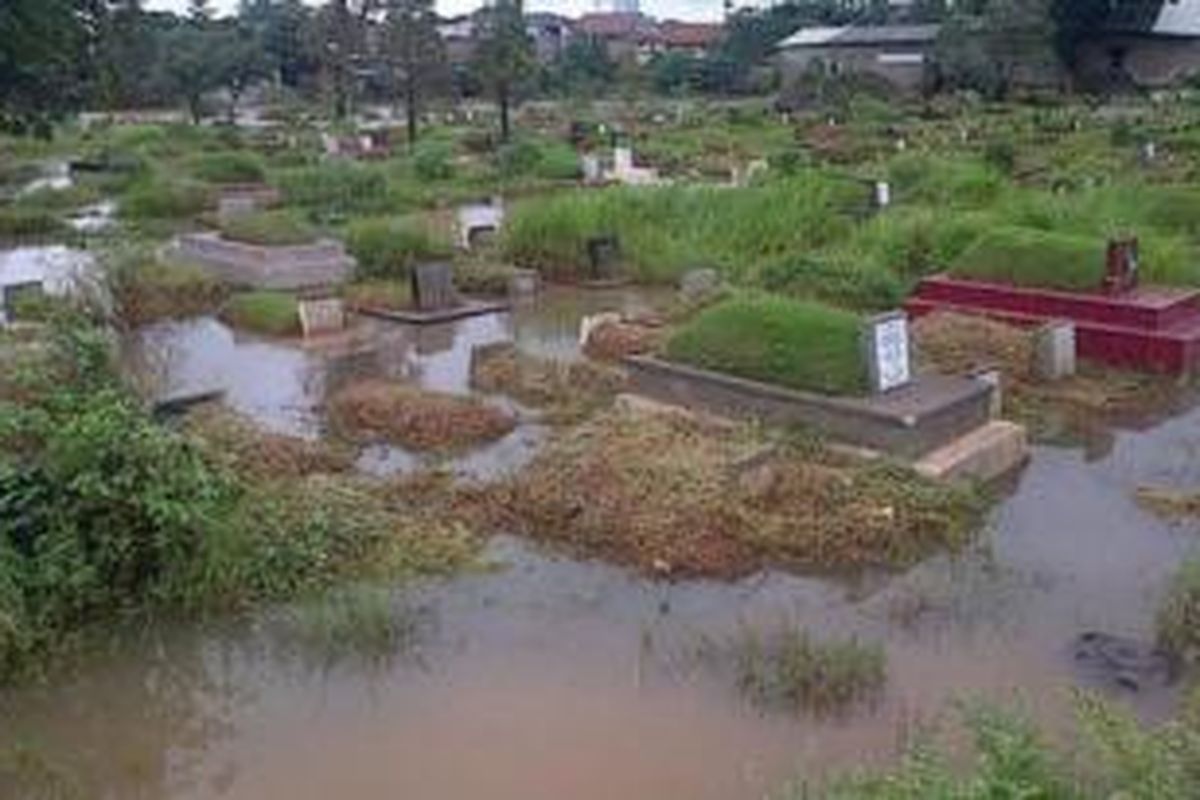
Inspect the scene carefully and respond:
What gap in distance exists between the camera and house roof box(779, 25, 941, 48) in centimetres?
6762

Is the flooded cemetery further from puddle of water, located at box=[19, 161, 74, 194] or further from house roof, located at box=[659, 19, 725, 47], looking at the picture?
house roof, located at box=[659, 19, 725, 47]

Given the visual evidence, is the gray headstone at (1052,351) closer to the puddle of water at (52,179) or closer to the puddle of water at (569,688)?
the puddle of water at (569,688)

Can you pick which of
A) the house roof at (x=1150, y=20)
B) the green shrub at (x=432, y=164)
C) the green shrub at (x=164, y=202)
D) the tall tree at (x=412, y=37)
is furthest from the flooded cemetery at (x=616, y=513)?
the house roof at (x=1150, y=20)

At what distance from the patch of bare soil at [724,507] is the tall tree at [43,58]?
677cm

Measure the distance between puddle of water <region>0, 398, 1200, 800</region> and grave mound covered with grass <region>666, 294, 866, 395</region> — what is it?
7.52ft

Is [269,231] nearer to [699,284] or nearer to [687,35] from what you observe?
[699,284]

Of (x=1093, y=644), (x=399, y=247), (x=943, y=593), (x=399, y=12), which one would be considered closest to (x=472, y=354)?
(x=399, y=247)

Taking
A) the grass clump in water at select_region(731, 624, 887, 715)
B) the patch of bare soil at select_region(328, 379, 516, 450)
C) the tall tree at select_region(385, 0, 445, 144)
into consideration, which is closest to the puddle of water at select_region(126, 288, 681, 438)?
the patch of bare soil at select_region(328, 379, 516, 450)

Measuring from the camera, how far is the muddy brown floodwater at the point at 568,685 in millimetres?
7012

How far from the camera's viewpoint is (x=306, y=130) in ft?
153

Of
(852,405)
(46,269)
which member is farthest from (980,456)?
(46,269)

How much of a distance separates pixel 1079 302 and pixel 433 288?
735 centimetres

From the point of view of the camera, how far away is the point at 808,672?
766 centimetres

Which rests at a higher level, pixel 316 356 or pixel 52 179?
pixel 52 179
